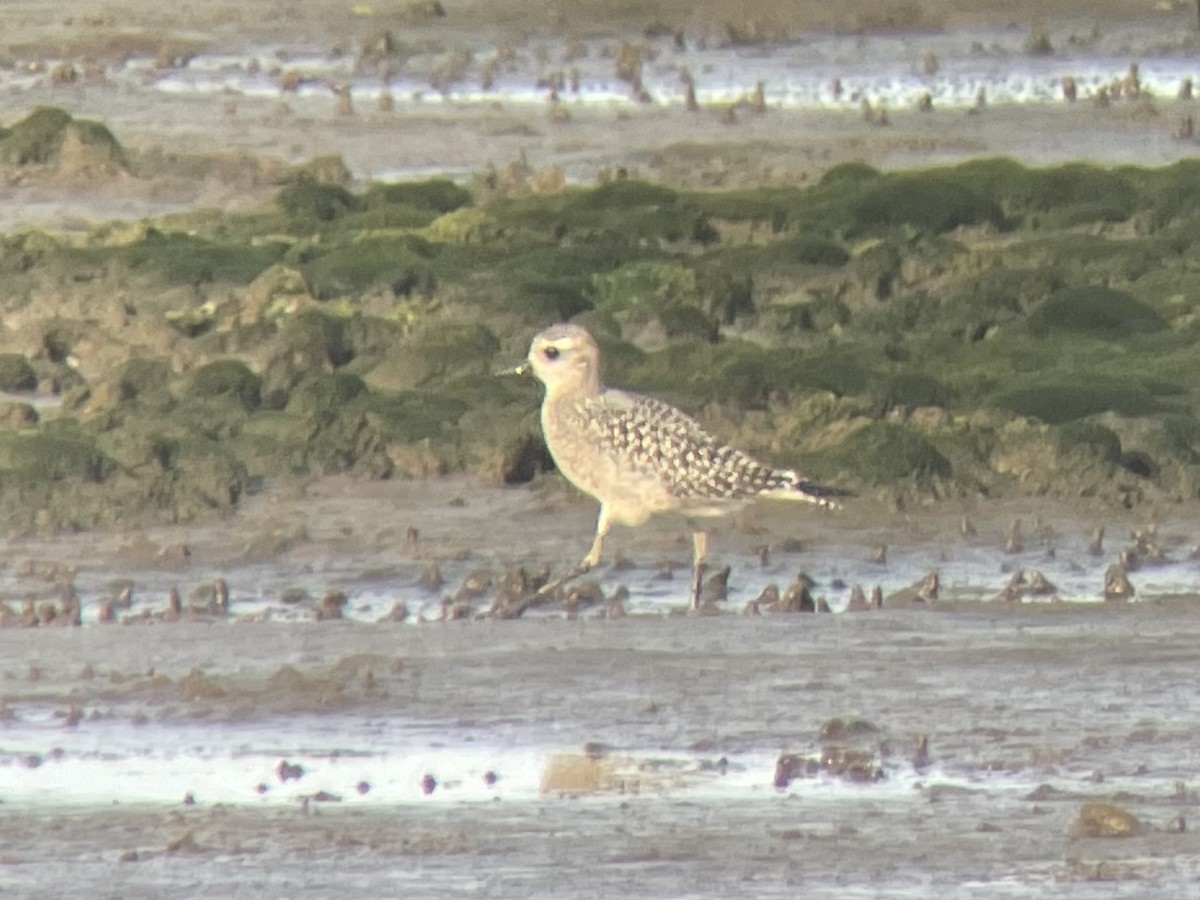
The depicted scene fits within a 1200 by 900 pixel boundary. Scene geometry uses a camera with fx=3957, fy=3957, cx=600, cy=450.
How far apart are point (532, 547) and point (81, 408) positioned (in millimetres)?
3707

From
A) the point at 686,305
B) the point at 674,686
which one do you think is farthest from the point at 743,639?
the point at 686,305

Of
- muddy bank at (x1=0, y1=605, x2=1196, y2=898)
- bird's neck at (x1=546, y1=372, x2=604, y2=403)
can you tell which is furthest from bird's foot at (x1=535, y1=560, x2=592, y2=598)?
bird's neck at (x1=546, y1=372, x2=604, y2=403)

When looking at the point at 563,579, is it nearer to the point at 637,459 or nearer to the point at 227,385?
the point at 637,459

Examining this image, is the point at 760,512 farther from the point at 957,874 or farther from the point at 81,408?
the point at 957,874

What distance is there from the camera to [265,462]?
16609 mm

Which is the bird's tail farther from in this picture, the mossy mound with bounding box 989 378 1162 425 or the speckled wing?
the mossy mound with bounding box 989 378 1162 425

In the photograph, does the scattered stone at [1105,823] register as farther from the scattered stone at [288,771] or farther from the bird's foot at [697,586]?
the bird's foot at [697,586]

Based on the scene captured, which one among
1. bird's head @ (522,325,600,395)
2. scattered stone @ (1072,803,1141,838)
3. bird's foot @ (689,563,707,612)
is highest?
bird's head @ (522,325,600,395)

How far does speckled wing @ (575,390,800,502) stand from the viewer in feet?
46.0

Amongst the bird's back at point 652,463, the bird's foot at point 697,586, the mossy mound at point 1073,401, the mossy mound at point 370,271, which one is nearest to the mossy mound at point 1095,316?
the mossy mound at point 1073,401

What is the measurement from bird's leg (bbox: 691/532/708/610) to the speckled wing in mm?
185

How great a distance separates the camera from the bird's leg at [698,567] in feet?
44.8

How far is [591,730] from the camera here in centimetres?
1149

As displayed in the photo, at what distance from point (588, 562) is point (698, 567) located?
1.46 feet
